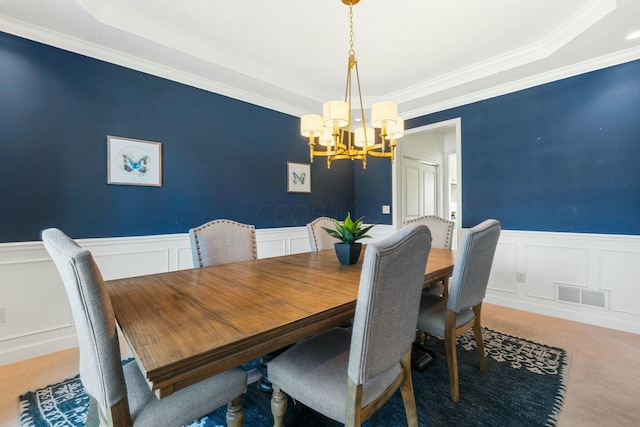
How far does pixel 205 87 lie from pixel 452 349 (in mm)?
3336

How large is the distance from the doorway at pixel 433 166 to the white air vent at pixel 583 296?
1.14 m

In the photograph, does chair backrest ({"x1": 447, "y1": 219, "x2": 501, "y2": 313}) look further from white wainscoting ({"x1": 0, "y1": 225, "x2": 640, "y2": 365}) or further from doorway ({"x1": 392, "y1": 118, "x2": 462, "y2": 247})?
doorway ({"x1": 392, "y1": 118, "x2": 462, "y2": 247})

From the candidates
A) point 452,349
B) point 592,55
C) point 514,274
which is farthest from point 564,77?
point 452,349

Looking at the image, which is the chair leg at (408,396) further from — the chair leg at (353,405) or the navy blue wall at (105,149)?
the navy blue wall at (105,149)

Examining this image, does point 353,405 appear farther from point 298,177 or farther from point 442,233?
point 298,177

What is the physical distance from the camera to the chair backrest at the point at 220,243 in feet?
6.82

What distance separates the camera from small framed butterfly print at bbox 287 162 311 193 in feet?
12.9

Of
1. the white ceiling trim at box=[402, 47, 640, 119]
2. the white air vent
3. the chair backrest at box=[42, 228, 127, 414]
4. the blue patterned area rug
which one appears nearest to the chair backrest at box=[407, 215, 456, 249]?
the blue patterned area rug

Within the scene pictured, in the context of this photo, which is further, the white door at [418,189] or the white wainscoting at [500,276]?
the white door at [418,189]

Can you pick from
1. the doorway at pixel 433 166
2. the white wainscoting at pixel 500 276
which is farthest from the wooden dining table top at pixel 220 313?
the doorway at pixel 433 166

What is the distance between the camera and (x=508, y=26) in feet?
7.84

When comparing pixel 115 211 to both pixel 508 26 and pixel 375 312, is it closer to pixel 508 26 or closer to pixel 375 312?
pixel 375 312

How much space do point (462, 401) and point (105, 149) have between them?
332cm

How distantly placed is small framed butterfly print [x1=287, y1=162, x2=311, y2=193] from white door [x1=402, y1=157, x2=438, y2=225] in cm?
157
